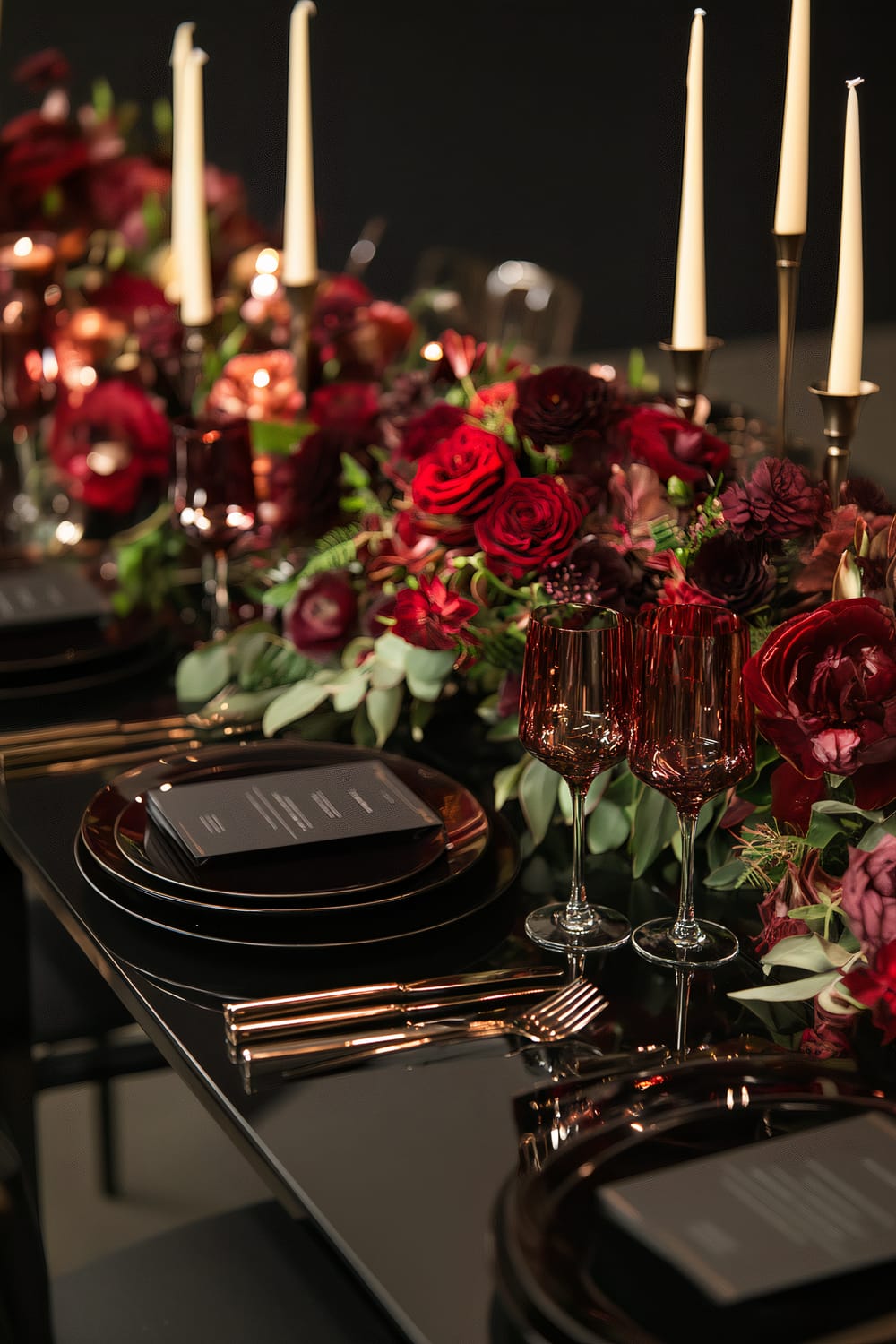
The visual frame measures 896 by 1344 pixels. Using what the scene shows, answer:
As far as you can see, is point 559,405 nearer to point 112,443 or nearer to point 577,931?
point 577,931

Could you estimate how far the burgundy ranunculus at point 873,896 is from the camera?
81 cm

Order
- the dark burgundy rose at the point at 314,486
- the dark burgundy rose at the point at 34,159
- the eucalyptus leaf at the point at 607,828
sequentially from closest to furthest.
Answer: the eucalyptus leaf at the point at 607,828 → the dark burgundy rose at the point at 314,486 → the dark burgundy rose at the point at 34,159

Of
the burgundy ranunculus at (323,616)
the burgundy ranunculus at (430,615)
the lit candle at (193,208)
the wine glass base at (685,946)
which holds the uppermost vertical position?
the lit candle at (193,208)

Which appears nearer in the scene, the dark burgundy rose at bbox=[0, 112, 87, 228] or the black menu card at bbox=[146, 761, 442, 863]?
the black menu card at bbox=[146, 761, 442, 863]

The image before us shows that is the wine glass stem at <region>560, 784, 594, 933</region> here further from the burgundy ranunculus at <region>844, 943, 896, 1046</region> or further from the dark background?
the dark background

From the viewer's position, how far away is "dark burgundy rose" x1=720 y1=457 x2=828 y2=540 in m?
1.06

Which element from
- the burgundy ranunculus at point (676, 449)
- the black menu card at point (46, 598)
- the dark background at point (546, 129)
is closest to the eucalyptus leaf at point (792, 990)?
the burgundy ranunculus at point (676, 449)

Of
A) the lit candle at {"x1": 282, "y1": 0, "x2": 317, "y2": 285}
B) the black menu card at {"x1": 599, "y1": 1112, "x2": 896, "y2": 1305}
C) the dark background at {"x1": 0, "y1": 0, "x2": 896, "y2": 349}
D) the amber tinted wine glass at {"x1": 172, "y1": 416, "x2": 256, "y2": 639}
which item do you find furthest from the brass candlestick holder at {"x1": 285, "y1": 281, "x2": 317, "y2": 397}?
the dark background at {"x1": 0, "y1": 0, "x2": 896, "y2": 349}

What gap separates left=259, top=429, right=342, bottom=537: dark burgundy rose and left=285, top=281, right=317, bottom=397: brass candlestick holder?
20 cm

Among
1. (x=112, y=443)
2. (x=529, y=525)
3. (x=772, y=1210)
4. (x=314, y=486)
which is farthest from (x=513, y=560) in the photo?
(x=112, y=443)

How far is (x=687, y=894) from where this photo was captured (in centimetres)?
99

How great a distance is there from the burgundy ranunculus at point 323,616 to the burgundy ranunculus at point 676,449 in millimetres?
320

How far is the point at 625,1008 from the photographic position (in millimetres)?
921

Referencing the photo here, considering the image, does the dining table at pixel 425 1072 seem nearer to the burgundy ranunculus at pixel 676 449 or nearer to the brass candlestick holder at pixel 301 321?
the burgundy ranunculus at pixel 676 449
